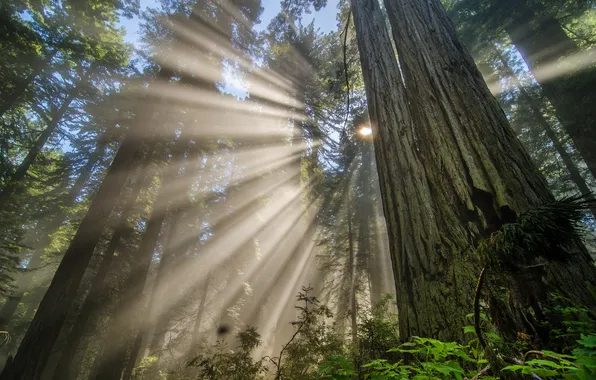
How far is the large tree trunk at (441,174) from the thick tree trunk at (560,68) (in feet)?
28.9

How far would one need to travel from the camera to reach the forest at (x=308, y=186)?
4.75 feet

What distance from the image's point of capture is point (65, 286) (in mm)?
5848

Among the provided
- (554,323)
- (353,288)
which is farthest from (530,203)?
(353,288)

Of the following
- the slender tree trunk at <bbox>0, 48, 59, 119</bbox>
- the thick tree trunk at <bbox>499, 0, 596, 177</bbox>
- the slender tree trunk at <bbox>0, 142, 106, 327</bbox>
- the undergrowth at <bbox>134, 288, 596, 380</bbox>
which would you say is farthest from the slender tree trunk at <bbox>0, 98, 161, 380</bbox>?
the thick tree trunk at <bbox>499, 0, 596, 177</bbox>

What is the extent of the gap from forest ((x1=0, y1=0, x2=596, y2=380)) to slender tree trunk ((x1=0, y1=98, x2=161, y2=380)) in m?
0.04

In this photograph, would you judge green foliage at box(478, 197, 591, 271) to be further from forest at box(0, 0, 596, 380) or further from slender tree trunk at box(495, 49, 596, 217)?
slender tree trunk at box(495, 49, 596, 217)

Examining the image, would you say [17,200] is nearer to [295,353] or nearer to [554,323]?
[295,353]

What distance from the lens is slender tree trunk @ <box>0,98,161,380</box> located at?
16.9ft

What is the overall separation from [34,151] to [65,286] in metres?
12.3

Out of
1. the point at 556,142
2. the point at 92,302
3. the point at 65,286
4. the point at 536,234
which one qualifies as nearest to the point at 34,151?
the point at 92,302

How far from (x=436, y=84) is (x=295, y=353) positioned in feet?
16.6

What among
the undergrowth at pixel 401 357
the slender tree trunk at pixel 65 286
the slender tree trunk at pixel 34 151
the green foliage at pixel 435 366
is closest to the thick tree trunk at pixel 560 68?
the undergrowth at pixel 401 357

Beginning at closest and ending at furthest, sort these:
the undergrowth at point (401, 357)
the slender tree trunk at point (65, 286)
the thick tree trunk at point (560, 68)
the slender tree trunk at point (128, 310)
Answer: the undergrowth at point (401, 357), the slender tree trunk at point (65, 286), the slender tree trunk at point (128, 310), the thick tree trunk at point (560, 68)

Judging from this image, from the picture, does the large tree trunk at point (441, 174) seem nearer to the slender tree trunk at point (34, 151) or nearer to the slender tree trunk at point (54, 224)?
the slender tree trunk at point (54, 224)
